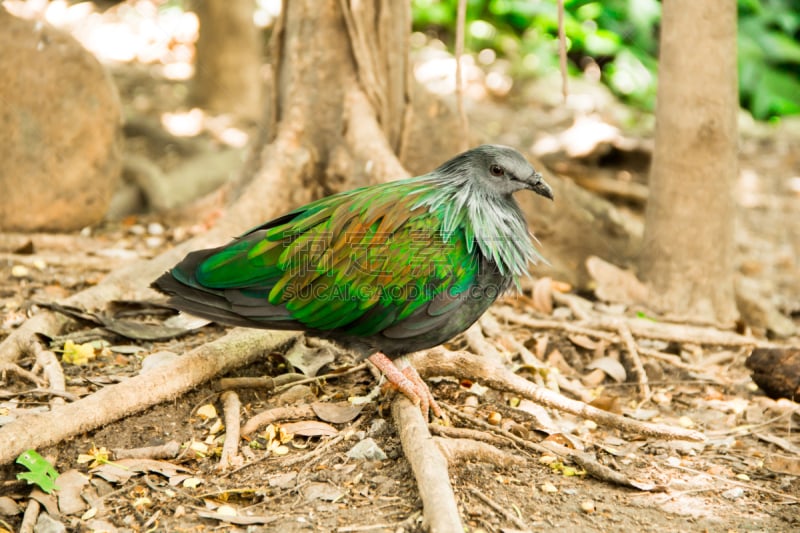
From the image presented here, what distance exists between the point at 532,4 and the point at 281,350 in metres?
8.93

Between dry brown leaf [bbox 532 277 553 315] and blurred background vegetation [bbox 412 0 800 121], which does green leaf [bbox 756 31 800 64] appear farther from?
dry brown leaf [bbox 532 277 553 315]

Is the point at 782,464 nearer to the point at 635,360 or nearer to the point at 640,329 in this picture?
the point at 635,360

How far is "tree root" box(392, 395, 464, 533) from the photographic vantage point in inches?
122

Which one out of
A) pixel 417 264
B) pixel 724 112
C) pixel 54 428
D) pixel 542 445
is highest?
pixel 724 112

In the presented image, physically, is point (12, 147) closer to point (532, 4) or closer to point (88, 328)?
point (88, 328)

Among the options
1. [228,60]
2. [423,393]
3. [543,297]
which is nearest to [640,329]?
[543,297]

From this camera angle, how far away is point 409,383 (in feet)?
13.5

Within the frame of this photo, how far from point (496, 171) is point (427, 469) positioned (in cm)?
179

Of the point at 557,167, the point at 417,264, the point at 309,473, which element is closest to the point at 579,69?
the point at 557,167

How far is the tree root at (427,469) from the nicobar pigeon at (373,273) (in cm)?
15

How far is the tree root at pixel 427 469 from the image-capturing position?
3.09m

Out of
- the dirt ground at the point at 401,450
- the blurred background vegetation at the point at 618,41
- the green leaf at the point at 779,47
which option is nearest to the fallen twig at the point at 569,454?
the dirt ground at the point at 401,450

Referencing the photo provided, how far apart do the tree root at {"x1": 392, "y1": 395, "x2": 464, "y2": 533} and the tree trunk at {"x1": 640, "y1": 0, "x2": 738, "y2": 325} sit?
320 centimetres

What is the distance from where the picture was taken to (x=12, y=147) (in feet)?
22.5
